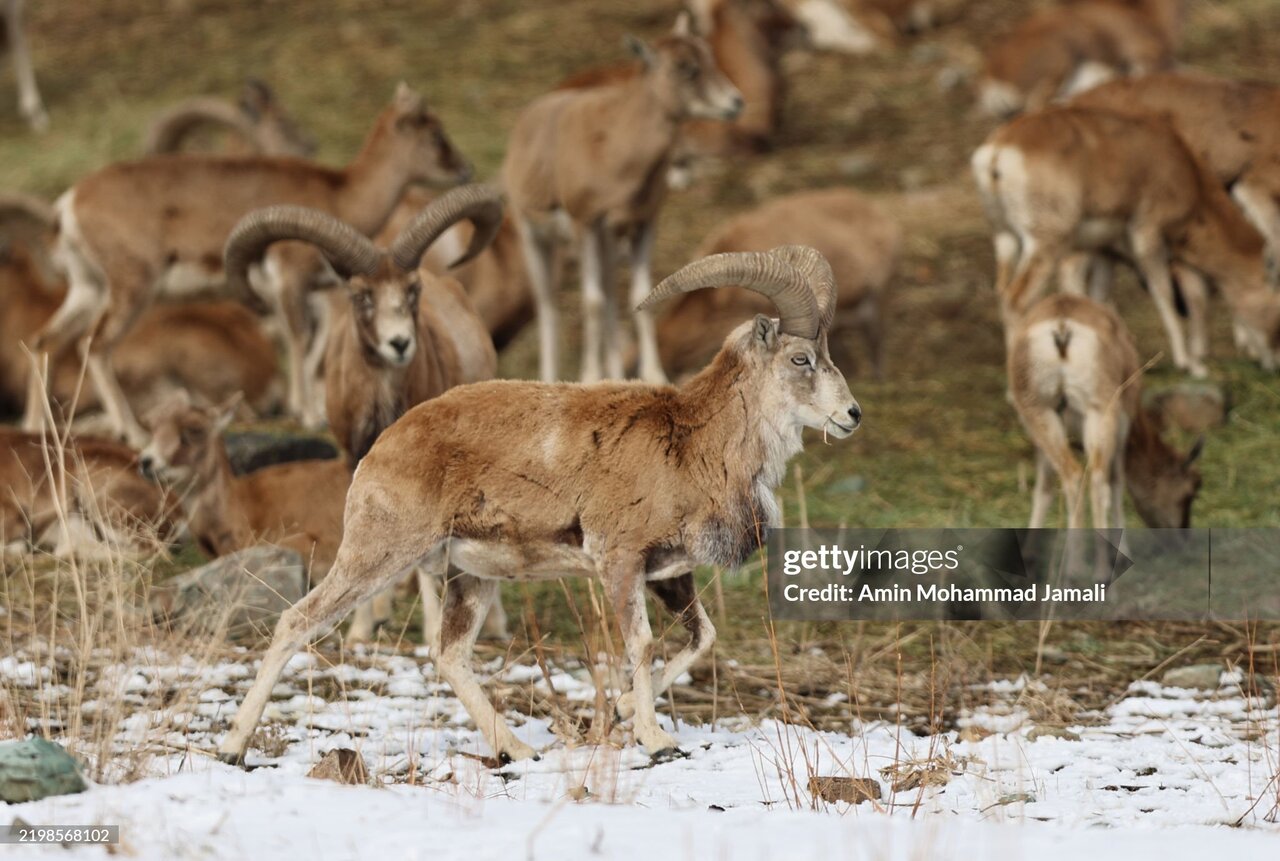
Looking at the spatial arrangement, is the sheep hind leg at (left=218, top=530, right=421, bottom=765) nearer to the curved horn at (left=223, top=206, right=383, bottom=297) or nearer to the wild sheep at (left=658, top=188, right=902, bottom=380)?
the curved horn at (left=223, top=206, right=383, bottom=297)

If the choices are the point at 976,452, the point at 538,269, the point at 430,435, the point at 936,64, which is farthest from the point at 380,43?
the point at 430,435

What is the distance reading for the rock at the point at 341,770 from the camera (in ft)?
19.8

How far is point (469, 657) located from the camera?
677 centimetres

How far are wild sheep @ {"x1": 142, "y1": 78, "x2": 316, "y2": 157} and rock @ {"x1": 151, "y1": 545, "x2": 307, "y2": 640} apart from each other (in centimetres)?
804

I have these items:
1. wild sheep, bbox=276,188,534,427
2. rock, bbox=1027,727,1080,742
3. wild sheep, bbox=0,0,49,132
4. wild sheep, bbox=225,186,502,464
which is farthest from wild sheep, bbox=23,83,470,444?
wild sheep, bbox=0,0,49,132

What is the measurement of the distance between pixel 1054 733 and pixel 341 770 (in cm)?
266

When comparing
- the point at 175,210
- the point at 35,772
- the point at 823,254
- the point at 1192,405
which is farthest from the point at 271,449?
the point at 35,772

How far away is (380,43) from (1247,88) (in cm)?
1004

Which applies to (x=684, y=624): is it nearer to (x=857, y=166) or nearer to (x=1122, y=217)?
(x=1122, y=217)

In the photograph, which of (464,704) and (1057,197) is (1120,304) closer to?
(1057,197)

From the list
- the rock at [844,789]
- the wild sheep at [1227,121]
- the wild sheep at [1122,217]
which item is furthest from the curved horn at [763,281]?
the wild sheep at [1227,121]

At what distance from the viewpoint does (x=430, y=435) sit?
6.61m

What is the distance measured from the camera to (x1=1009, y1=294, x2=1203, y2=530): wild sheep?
9148 mm

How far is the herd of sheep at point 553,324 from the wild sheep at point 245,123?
3 centimetres
